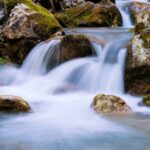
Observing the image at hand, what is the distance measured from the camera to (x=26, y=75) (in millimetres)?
11102

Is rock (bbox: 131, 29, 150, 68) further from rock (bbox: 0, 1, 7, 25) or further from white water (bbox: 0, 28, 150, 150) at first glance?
rock (bbox: 0, 1, 7, 25)

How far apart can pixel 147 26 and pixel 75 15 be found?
19.2 feet

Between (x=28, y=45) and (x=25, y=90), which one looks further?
(x=28, y=45)

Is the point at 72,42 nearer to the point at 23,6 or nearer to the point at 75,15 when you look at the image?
the point at 23,6

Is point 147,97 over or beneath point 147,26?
beneath

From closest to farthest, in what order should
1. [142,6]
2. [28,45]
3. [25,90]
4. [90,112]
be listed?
1. [90,112]
2. [25,90]
3. [28,45]
4. [142,6]

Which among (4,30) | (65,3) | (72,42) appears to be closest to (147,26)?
(72,42)

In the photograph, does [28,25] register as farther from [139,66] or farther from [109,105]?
[109,105]

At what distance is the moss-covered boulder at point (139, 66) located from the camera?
9.38 m

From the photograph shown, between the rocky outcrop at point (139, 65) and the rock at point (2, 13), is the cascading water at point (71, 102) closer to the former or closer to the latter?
the rocky outcrop at point (139, 65)

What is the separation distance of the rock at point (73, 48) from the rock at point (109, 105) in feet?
10.7

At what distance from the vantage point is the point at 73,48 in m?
11.0

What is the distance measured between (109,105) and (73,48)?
3.56m

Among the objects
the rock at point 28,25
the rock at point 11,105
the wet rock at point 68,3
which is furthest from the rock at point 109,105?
the wet rock at point 68,3
